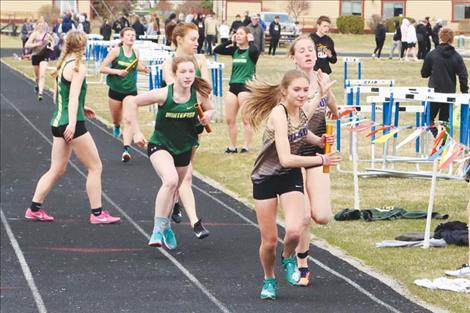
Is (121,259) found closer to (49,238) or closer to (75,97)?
(49,238)

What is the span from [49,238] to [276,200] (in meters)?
3.68

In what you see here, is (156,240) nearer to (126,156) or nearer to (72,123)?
(72,123)

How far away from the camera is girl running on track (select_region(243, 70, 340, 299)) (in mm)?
8820

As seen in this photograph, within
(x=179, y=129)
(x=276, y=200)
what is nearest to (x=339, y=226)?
(x=179, y=129)

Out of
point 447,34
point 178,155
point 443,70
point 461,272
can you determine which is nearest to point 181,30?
point 178,155

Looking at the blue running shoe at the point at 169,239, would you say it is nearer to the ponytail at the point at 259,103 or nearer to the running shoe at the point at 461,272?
the ponytail at the point at 259,103

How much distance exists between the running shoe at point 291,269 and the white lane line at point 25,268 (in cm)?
182

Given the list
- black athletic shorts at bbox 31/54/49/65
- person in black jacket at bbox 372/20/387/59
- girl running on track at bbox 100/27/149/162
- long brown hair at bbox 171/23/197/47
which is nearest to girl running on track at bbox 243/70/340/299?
long brown hair at bbox 171/23/197/47

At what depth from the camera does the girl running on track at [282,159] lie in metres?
8.82

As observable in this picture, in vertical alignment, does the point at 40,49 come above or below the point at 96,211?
above

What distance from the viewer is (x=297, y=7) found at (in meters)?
78.6

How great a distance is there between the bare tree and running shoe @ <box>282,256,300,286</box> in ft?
227

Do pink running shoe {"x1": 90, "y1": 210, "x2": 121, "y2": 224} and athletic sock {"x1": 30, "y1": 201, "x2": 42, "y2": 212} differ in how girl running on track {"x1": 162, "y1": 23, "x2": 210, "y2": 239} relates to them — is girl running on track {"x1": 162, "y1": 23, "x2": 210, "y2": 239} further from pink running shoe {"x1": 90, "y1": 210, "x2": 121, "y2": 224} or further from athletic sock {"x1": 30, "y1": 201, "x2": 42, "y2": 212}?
athletic sock {"x1": 30, "y1": 201, "x2": 42, "y2": 212}

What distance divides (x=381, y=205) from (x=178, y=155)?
146 inches
